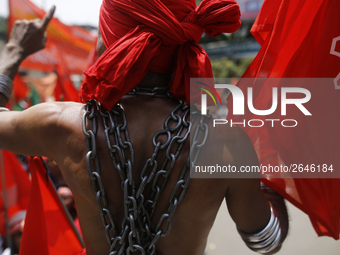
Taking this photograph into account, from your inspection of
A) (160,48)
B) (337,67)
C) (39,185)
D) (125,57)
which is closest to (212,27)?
(160,48)

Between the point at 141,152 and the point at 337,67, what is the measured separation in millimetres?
1121

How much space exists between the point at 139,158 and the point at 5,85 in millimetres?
888

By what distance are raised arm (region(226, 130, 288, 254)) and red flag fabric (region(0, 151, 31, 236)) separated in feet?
7.86

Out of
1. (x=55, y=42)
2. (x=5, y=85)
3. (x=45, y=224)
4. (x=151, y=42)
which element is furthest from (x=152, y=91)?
(x=55, y=42)

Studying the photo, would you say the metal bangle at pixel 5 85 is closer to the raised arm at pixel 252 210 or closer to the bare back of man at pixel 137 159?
the bare back of man at pixel 137 159

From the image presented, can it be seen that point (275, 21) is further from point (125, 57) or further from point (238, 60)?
point (238, 60)

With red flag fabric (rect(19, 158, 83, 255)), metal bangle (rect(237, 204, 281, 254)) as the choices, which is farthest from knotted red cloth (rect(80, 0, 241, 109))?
red flag fabric (rect(19, 158, 83, 255))

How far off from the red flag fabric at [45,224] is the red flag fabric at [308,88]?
4.34 ft

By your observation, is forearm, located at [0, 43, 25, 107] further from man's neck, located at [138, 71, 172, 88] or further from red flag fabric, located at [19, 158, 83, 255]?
man's neck, located at [138, 71, 172, 88]

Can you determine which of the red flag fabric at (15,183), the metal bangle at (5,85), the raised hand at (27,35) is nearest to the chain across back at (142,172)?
the metal bangle at (5,85)

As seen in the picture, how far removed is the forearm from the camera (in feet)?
4.84

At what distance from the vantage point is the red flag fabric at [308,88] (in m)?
1.47

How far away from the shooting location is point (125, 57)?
1.13 metres

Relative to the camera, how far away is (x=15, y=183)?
2.85 meters
